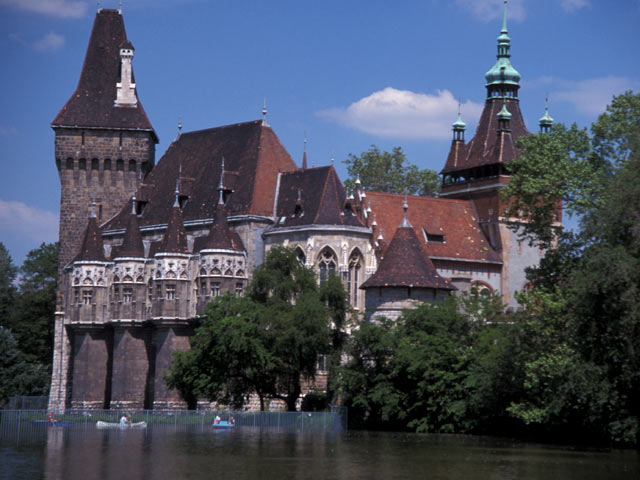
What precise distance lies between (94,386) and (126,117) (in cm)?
2017

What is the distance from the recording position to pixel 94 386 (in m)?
84.8

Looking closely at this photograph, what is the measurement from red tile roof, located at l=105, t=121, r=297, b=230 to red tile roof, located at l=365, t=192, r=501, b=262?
278 inches

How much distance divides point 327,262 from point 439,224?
45.1 ft

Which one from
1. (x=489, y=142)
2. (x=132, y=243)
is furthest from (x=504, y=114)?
(x=132, y=243)

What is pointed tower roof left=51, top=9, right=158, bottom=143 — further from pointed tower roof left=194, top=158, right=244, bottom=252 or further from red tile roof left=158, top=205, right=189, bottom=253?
pointed tower roof left=194, top=158, right=244, bottom=252

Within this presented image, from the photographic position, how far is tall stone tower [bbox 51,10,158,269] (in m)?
90.8

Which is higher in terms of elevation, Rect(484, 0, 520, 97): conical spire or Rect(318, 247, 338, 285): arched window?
A: Rect(484, 0, 520, 97): conical spire

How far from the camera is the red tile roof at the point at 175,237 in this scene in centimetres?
8031

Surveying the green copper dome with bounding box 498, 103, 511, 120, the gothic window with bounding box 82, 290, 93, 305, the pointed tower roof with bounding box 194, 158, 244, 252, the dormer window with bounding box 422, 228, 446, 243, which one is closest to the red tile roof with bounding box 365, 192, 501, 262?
the dormer window with bounding box 422, 228, 446, 243

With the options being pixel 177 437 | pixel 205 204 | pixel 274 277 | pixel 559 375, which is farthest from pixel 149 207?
pixel 559 375

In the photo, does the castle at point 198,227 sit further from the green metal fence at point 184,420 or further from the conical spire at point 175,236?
the green metal fence at point 184,420

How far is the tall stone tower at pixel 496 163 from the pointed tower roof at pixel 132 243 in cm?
2528

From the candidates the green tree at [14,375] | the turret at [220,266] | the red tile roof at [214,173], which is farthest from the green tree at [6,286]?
the turret at [220,266]

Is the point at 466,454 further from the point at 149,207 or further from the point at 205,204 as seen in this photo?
the point at 149,207
